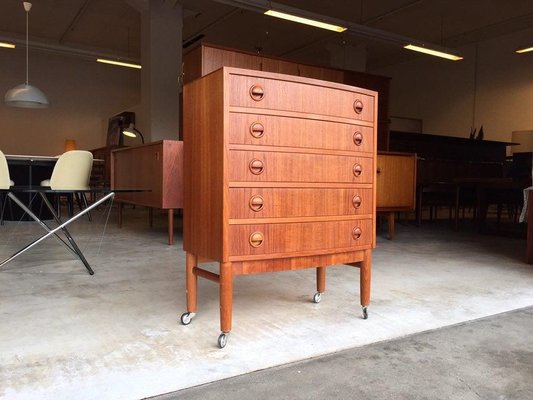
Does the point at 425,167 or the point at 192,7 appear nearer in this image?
the point at 425,167

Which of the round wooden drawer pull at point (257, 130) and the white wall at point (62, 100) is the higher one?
the white wall at point (62, 100)

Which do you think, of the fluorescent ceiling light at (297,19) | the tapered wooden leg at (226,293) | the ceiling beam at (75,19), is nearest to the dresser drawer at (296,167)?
the tapered wooden leg at (226,293)

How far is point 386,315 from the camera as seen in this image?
6.85 ft

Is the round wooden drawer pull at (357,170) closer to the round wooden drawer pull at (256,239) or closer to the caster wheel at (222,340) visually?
the round wooden drawer pull at (256,239)

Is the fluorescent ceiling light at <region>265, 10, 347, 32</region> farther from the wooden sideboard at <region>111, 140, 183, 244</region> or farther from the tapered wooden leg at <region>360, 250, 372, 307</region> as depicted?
the tapered wooden leg at <region>360, 250, 372, 307</region>

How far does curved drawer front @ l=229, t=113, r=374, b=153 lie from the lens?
1623 millimetres

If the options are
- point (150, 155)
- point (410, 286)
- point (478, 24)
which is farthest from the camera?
point (478, 24)

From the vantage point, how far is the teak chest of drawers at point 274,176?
162cm

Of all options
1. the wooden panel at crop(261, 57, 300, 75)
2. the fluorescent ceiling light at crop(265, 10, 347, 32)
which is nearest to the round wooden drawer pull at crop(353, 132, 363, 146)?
the wooden panel at crop(261, 57, 300, 75)

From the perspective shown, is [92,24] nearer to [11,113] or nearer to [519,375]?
[11,113]

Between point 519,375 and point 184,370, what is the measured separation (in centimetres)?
111

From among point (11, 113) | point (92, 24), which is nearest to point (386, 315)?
point (92, 24)

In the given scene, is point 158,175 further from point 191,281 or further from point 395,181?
point 395,181

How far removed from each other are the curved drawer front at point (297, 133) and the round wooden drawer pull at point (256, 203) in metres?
0.21
